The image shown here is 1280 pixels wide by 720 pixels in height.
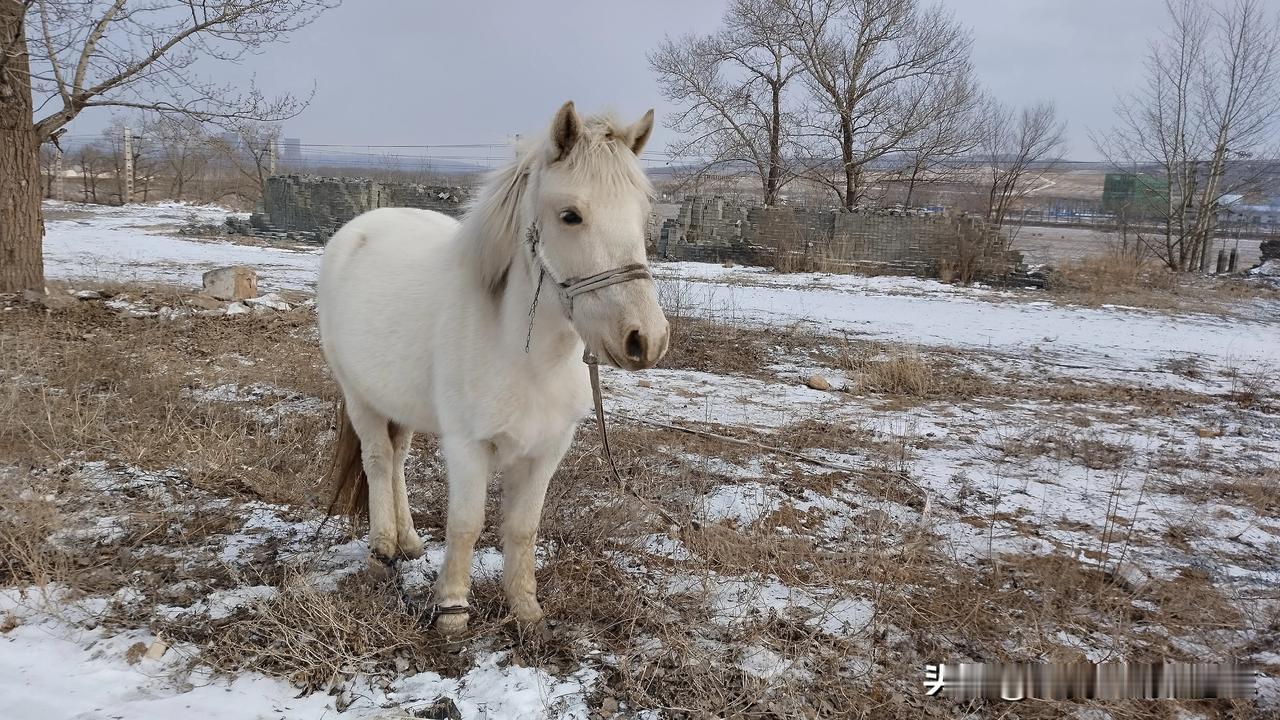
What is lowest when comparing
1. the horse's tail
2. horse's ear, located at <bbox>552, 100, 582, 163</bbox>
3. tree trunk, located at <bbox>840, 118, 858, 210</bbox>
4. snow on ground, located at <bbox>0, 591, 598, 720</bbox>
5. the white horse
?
snow on ground, located at <bbox>0, 591, 598, 720</bbox>

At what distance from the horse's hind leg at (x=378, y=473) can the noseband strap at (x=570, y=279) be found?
1.32 m

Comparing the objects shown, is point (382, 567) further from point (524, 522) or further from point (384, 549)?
point (524, 522)

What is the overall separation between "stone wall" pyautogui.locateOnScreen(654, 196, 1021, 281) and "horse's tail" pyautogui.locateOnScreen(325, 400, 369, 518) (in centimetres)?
1737

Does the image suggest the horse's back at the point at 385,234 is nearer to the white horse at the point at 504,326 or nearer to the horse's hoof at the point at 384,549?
the white horse at the point at 504,326

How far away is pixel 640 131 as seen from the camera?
2186 millimetres

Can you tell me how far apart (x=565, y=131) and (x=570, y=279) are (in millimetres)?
437

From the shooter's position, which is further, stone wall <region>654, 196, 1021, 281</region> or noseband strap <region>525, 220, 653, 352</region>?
stone wall <region>654, 196, 1021, 281</region>

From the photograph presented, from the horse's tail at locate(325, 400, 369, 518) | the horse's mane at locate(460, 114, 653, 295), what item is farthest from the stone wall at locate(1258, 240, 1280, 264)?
the horse's tail at locate(325, 400, 369, 518)

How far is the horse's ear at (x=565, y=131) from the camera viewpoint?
197 centimetres

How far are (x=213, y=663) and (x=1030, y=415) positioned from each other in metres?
6.27

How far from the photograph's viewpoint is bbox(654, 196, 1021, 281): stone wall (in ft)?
60.4

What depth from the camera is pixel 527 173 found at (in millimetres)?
2250

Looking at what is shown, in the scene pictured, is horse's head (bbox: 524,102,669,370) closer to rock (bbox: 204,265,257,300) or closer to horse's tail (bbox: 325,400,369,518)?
horse's tail (bbox: 325,400,369,518)

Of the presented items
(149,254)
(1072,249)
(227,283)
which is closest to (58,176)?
(149,254)
